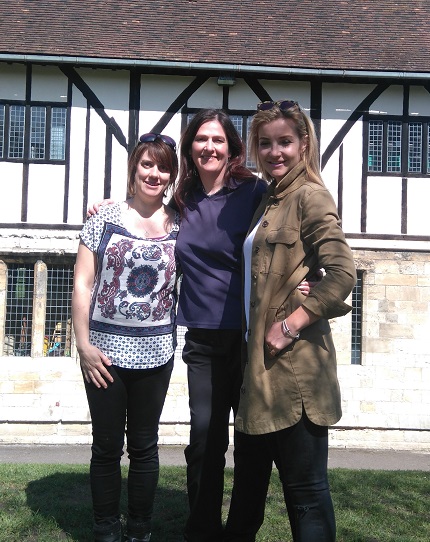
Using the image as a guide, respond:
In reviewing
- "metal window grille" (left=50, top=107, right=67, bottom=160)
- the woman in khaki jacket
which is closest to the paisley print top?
the woman in khaki jacket

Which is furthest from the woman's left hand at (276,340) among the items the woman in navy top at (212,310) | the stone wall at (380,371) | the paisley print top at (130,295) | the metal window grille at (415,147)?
the metal window grille at (415,147)

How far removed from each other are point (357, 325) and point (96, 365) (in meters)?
8.22

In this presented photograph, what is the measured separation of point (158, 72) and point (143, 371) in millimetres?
7807

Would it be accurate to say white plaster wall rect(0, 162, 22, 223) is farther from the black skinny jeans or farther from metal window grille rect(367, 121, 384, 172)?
the black skinny jeans

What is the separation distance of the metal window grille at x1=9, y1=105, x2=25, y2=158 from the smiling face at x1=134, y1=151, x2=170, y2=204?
7.41m

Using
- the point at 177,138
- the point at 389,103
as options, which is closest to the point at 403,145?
the point at 389,103

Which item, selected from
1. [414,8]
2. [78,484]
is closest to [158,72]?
[414,8]

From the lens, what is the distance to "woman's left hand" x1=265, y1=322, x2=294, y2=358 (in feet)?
8.81

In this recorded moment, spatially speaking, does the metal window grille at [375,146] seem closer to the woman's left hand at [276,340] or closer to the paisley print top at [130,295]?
the paisley print top at [130,295]

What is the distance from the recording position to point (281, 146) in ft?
9.41

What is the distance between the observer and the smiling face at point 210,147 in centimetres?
327

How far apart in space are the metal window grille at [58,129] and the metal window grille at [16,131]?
0.44 meters

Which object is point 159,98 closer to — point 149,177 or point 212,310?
point 149,177

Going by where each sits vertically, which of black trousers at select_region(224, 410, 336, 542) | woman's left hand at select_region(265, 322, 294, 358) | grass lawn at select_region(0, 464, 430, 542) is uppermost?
woman's left hand at select_region(265, 322, 294, 358)
